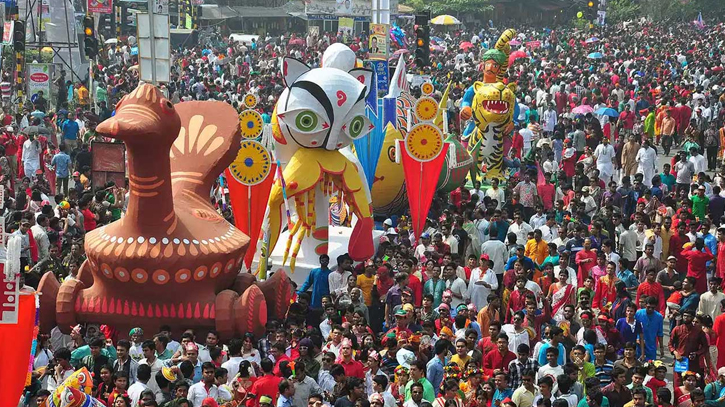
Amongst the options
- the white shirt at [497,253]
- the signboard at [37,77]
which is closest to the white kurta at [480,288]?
the white shirt at [497,253]

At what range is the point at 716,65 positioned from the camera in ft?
119

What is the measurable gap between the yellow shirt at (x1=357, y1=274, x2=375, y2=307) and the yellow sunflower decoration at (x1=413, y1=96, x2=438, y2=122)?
5650 mm

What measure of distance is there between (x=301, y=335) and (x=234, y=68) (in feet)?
88.2

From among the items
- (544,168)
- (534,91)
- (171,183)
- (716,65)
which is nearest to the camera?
(171,183)

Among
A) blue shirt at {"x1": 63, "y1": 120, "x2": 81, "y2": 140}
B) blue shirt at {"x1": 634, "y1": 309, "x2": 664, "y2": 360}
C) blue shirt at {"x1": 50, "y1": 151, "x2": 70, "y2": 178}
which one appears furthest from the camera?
blue shirt at {"x1": 63, "y1": 120, "x2": 81, "y2": 140}

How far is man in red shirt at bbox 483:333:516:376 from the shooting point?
1114 cm

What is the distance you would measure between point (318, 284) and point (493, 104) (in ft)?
25.9

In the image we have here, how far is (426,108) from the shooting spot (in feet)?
62.0

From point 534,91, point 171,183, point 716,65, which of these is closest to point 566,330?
point 171,183

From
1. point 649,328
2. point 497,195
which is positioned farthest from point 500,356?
point 497,195

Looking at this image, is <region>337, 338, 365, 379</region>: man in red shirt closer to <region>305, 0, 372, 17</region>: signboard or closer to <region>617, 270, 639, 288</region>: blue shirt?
<region>617, 270, 639, 288</region>: blue shirt

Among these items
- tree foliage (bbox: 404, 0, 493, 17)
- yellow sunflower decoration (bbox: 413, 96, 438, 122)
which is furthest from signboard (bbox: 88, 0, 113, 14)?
tree foliage (bbox: 404, 0, 493, 17)

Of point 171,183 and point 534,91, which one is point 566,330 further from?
point 534,91

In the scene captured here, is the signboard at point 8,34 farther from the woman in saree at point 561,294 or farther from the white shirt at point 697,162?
the woman in saree at point 561,294
